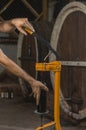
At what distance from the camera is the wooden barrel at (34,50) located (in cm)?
620

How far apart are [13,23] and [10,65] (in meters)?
0.26

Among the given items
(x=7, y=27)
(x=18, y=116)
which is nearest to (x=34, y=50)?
(x=18, y=116)

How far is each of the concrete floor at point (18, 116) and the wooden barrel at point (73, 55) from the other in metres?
0.31

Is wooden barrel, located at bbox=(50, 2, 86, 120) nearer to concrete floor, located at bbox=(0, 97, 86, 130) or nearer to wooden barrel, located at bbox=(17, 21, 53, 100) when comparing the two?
concrete floor, located at bbox=(0, 97, 86, 130)

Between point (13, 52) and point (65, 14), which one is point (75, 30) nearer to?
point (65, 14)

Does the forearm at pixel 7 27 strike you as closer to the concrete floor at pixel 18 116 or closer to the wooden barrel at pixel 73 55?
the concrete floor at pixel 18 116

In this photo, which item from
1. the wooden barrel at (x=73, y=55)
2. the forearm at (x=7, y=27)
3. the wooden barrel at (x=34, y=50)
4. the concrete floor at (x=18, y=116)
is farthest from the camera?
the wooden barrel at (x=34, y=50)

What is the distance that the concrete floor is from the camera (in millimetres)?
5102

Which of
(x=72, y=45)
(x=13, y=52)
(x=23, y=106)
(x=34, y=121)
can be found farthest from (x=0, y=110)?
(x=13, y=52)

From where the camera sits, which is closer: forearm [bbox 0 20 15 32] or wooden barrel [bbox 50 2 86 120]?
forearm [bbox 0 20 15 32]

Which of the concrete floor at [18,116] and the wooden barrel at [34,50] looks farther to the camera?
the wooden barrel at [34,50]

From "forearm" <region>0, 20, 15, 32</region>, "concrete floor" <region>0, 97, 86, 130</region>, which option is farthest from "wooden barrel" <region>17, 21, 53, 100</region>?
"forearm" <region>0, 20, 15, 32</region>

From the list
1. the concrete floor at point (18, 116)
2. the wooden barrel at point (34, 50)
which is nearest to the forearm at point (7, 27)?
the concrete floor at point (18, 116)

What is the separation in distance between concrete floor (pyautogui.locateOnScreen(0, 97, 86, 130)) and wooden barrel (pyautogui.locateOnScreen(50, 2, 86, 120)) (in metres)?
0.31
